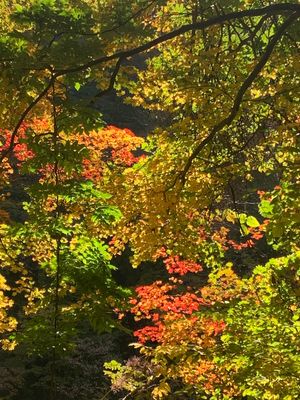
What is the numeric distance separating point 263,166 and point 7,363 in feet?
31.6

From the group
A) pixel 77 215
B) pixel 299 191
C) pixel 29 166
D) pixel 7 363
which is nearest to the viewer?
pixel 299 191

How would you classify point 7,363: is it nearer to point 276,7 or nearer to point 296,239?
point 296,239

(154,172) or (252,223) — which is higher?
(154,172)

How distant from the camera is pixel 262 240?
1858 centimetres

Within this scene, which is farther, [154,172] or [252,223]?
[154,172]

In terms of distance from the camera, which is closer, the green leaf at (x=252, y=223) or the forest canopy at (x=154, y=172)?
the forest canopy at (x=154, y=172)

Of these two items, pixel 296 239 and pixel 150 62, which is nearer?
pixel 296 239

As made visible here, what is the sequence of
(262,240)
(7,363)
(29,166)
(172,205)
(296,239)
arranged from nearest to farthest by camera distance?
(29,166) → (296,239) → (172,205) → (7,363) → (262,240)

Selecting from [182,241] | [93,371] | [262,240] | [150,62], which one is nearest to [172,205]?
[182,241]

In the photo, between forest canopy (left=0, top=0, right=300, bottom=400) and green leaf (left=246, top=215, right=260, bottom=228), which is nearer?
forest canopy (left=0, top=0, right=300, bottom=400)

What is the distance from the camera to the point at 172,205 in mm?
5766

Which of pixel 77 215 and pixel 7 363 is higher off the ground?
pixel 77 215

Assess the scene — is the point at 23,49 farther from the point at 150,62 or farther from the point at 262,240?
the point at 262,240

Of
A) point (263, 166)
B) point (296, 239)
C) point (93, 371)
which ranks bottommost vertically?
point (93, 371)
